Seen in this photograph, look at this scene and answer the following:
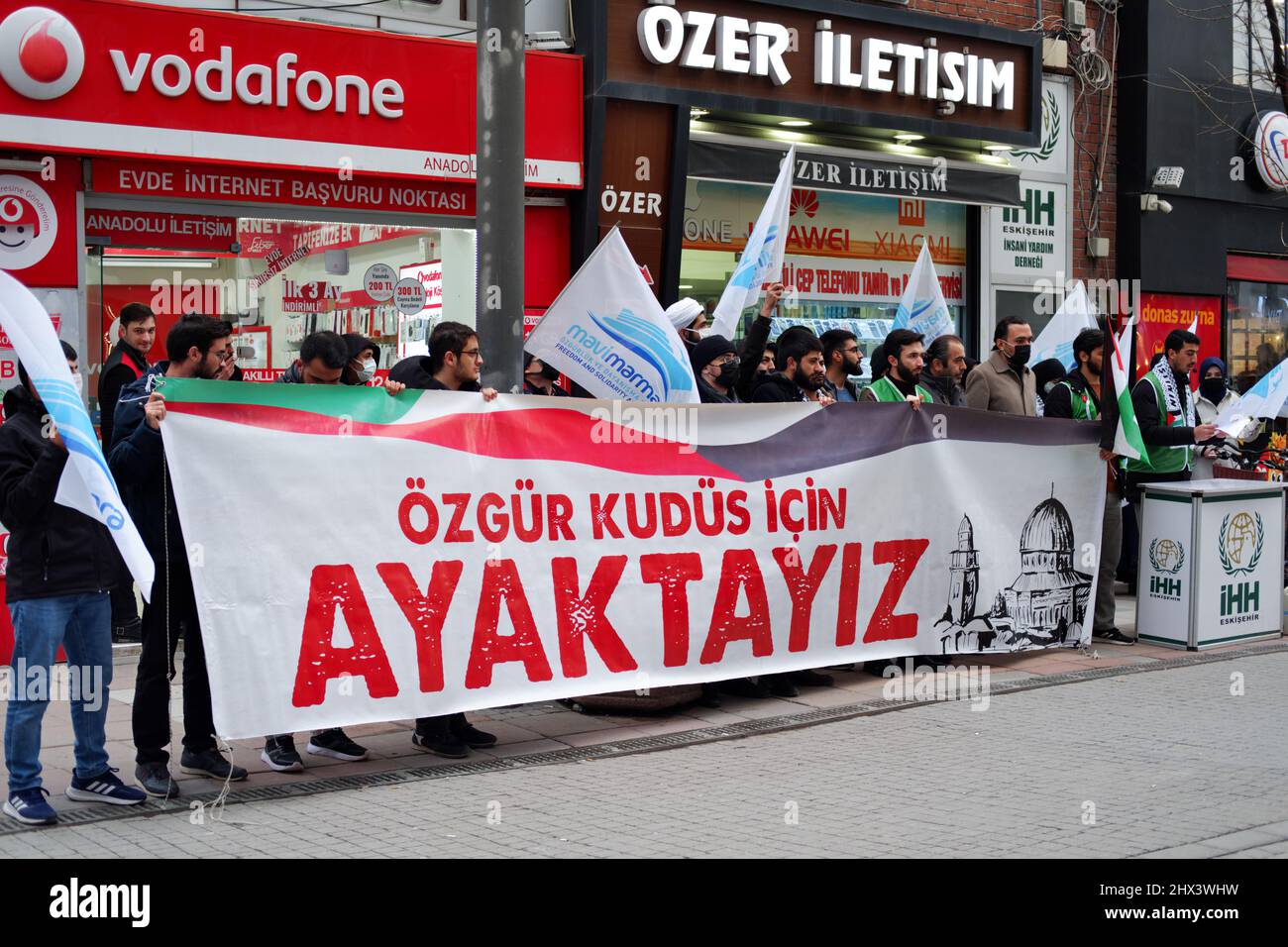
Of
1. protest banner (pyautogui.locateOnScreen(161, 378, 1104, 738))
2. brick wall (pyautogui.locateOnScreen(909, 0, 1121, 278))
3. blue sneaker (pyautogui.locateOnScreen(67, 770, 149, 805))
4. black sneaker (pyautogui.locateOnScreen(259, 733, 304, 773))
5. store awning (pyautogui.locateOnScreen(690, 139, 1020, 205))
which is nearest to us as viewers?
blue sneaker (pyautogui.locateOnScreen(67, 770, 149, 805))

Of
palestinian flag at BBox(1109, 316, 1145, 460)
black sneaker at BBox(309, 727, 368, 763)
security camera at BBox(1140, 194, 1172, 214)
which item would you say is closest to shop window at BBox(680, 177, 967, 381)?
security camera at BBox(1140, 194, 1172, 214)

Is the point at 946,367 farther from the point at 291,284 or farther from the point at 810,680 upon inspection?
the point at 291,284

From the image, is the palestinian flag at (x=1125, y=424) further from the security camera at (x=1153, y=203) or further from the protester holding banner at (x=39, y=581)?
the security camera at (x=1153, y=203)

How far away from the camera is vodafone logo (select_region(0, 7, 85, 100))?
958 cm

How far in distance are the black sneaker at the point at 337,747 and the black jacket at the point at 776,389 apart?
3.31 m

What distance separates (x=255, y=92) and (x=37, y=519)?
5520mm

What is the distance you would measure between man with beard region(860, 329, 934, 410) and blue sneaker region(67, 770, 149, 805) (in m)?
5.08

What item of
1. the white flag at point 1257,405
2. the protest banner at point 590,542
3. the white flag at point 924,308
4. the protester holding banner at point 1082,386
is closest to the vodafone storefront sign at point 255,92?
the white flag at point 924,308

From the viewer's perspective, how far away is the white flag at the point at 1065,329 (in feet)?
42.1

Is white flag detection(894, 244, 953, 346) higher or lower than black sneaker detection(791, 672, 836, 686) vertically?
higher

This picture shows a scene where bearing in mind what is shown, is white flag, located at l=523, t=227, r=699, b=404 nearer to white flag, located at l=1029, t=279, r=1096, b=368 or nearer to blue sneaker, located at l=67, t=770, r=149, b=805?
blue sneaker, located at l=67, t=770, r=149, b=805

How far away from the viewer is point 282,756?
278 inches

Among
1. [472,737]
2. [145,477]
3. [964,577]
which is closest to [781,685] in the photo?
[964,577]
